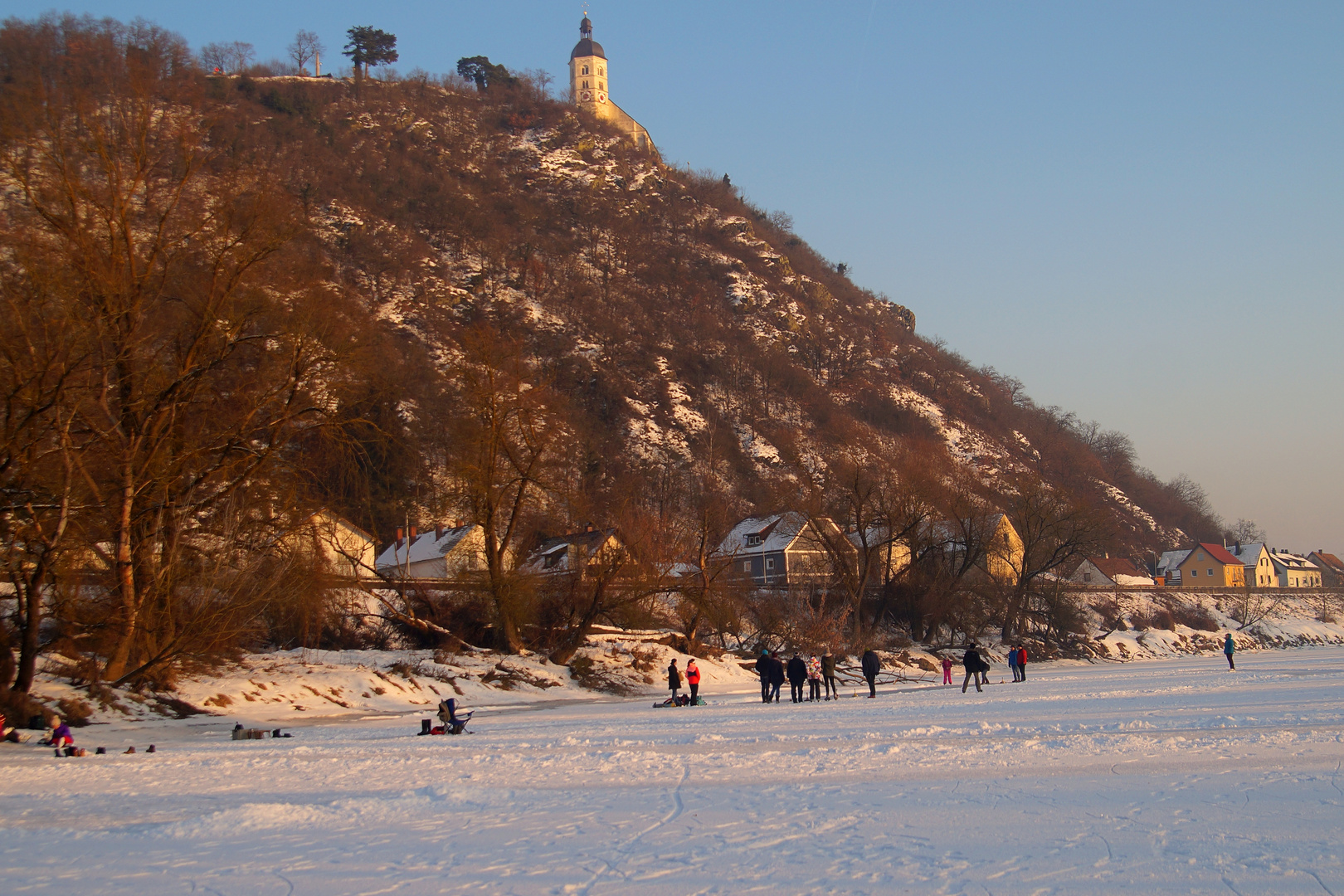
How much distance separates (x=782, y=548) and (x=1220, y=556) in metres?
77.5

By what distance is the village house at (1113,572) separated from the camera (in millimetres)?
96188

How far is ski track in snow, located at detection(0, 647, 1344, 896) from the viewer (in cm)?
670

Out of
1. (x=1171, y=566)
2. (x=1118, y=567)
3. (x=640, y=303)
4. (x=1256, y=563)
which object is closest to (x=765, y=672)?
(x=1118, y=567)

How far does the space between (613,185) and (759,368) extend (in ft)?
179

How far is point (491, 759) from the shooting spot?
45.5 feet

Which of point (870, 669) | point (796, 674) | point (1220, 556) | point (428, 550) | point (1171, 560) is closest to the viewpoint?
point (796, 674)

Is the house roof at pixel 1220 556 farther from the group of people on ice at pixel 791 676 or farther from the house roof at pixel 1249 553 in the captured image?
the group of people on ice at pixel 791 676

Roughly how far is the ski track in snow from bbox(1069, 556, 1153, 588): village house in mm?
82397

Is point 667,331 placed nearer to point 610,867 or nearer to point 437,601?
point 437,601

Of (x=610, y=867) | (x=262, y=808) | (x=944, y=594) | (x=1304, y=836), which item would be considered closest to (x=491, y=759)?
(x=262, y=808)

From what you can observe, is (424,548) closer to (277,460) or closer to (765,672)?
(277,460)

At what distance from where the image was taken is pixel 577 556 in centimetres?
4256

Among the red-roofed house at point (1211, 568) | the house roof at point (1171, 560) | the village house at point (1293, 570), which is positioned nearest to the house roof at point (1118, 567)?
the house roof at point (1171, 560)

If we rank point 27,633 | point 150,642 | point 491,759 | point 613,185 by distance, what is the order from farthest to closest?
1. point 613,185
2. point 150,642
3. point 27,633
4. point 491,759
